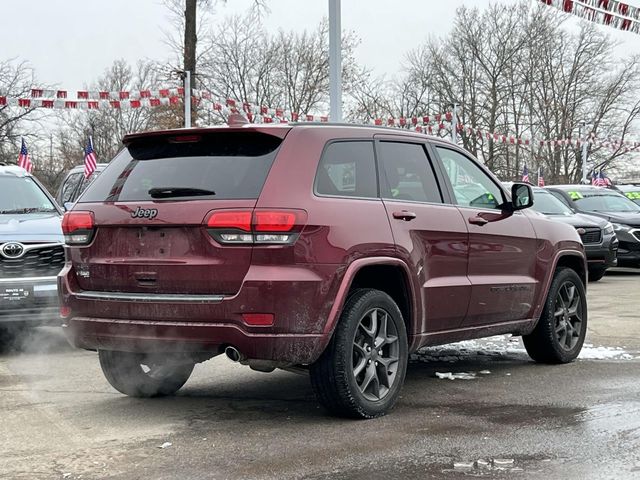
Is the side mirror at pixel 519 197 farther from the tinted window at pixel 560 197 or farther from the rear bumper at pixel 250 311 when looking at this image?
the tinted window at pixel 560 197

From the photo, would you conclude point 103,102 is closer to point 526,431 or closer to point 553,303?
point 553,303

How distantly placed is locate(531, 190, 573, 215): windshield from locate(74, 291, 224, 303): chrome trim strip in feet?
39.8

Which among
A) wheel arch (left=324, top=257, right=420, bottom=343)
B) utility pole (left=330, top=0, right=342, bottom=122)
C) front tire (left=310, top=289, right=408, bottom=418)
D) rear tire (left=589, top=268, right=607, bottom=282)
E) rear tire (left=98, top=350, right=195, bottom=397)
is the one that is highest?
utility pole (left=330, top=0, right=342, bottom=122)

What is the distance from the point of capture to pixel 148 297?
5340 mm

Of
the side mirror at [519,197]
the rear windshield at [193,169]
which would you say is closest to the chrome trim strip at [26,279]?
the rear windshield at [193,169]

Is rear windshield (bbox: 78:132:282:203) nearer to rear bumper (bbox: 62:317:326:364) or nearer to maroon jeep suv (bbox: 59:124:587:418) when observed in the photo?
maroon jeep suv (bbox: 59:124:587:418)

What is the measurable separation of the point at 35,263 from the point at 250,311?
4.12 m

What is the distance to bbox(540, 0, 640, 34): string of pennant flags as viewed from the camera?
1550 centimetres

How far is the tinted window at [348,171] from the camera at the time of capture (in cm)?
546

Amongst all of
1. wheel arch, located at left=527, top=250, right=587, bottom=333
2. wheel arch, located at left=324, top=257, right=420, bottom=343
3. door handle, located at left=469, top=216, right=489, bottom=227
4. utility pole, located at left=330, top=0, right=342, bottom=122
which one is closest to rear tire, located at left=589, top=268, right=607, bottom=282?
utility pole, located at left=330, top=0, right=342, bottom=122

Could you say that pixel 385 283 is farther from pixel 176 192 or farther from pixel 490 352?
pixel 490 352

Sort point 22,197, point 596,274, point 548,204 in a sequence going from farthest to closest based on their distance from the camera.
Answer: point 548,204 < point 596,274 < point 22,197

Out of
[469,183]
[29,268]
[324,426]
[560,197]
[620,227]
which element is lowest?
[324,426]

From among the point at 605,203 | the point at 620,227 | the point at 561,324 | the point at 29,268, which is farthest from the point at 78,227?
the point at 605,203
